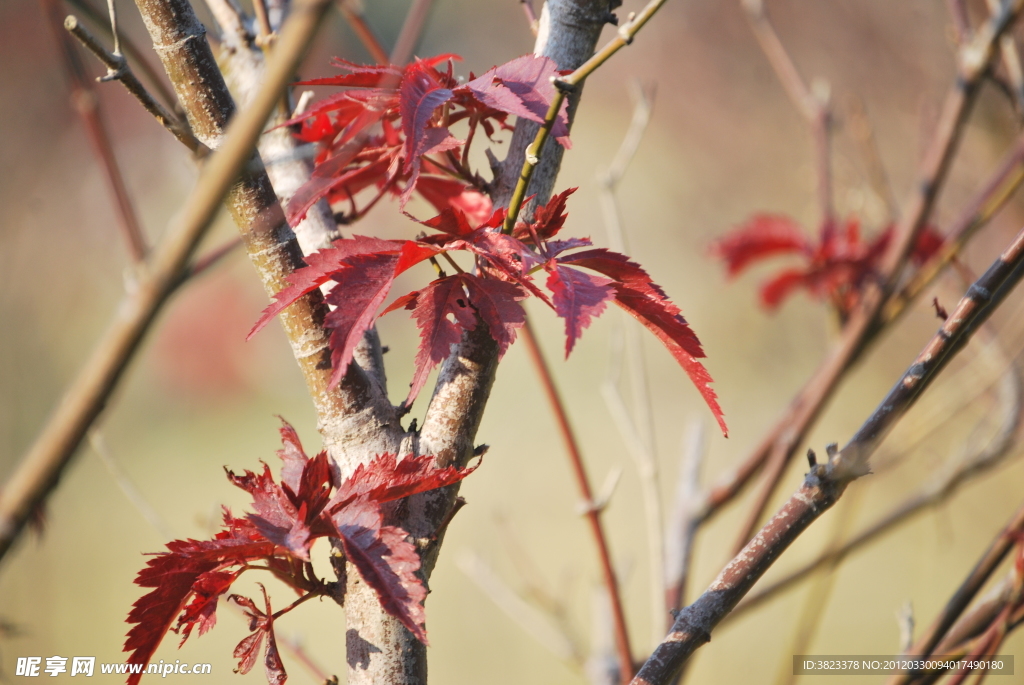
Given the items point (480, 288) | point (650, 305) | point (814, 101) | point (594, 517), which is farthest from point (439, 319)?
point (814, 101)

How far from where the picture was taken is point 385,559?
0.40 metres

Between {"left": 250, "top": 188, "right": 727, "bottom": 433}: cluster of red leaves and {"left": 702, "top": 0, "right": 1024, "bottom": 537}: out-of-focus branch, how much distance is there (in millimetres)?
473

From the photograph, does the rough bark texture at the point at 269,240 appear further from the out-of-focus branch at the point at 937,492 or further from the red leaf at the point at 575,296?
the out-of-focus branch at the point at 937,492

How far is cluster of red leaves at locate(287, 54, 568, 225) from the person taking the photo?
42 cm

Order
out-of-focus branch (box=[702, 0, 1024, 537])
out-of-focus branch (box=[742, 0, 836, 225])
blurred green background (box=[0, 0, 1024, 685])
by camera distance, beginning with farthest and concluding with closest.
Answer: blurred green background (box=[0, 0, 1024, 685])
out-of-focus branch (box=[742, 0, 836, 225])
out-of-focus branch (box=[702, 0, 1024, 537])

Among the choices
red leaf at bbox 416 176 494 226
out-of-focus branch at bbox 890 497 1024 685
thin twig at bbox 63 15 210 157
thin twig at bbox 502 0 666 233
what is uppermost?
red leaf at bbox 416 176 494 226

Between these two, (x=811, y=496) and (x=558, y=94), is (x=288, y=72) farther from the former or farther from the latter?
(x=811, y=496)

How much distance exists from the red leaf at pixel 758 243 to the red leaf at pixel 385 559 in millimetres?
855

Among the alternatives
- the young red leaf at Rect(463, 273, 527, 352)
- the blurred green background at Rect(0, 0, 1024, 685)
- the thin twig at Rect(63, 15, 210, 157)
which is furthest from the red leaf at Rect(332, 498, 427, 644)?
the blurred green background at Rect(0, 0, 1024, 685)

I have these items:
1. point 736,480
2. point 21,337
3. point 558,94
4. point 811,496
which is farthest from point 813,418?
point 21,337

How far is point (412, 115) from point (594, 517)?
491mm

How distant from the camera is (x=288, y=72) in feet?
0.76

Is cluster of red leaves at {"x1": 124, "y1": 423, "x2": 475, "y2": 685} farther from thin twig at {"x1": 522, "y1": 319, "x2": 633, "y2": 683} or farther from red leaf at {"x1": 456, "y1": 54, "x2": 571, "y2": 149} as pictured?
thin twig at {"x1": 522, "y1": 319, "x2": 633, "y2": 683}

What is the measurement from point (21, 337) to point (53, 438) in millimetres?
1744
